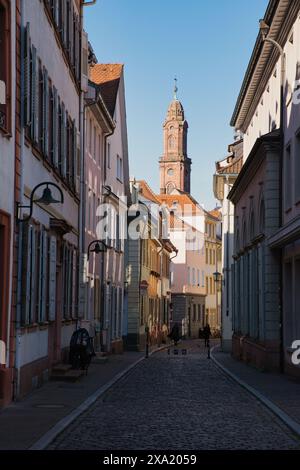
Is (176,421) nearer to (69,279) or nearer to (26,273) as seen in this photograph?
(26,273)

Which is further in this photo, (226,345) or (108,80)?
(226,345)

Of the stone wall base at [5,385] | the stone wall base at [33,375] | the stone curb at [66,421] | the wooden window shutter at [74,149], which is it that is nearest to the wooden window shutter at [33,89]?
the stone wall base at [33,375]

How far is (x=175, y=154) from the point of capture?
491ft

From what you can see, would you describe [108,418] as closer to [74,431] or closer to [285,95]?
[74,431]

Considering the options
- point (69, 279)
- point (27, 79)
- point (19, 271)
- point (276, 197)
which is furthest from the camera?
point (276, 197)

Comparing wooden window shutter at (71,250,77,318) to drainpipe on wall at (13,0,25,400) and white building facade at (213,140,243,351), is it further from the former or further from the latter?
white building facade at (213,140,243,351)

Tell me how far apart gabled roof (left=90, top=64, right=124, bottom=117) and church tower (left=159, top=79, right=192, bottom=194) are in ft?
336

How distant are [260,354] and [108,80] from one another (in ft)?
55.5

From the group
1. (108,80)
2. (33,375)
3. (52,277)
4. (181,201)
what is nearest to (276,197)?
(52,277)

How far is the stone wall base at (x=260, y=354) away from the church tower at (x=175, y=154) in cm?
11043

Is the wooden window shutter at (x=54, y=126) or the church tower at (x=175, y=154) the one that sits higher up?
the church tower at (x=175, y=154)

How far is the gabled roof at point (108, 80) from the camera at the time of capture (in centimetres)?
4062

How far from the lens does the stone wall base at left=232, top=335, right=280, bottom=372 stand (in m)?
27.6

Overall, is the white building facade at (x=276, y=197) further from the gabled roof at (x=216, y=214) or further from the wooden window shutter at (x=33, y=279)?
the gabled roof at (x=216, y=214)
